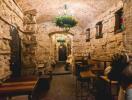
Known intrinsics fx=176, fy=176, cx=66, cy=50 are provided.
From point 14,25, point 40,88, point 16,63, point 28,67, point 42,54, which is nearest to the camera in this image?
point 14,25

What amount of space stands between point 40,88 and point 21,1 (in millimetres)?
2966

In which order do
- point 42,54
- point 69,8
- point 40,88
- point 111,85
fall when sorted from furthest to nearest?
point 42,54, point 69,8, point 40,88, point 111,85

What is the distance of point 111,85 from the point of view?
334 centimetres

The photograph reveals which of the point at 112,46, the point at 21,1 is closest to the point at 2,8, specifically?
the point at 21,1

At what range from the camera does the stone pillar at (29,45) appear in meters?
5.28

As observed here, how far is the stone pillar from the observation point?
5.28 meters

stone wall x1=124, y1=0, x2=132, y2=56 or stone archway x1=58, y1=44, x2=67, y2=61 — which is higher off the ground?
stone wall x1=124, y1=0, x2=132, y2=56

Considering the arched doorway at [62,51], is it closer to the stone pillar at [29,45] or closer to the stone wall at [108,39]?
the stone wall at [108,39]

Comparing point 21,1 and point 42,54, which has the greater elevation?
point 21,1

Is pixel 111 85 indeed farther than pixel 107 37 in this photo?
No

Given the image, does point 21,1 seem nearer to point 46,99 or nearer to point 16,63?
point 16,63

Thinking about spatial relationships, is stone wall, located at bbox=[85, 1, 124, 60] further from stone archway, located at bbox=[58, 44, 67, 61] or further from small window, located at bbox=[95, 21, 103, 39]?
stone archway, located at bbox=[58, 44, 67, 61]

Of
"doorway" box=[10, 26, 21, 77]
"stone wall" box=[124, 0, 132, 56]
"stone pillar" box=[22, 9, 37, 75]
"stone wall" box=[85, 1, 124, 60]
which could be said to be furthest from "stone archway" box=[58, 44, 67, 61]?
"stone wall" box=[124, 0, 132, 56]

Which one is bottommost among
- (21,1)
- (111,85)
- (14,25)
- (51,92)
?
(51,92)
